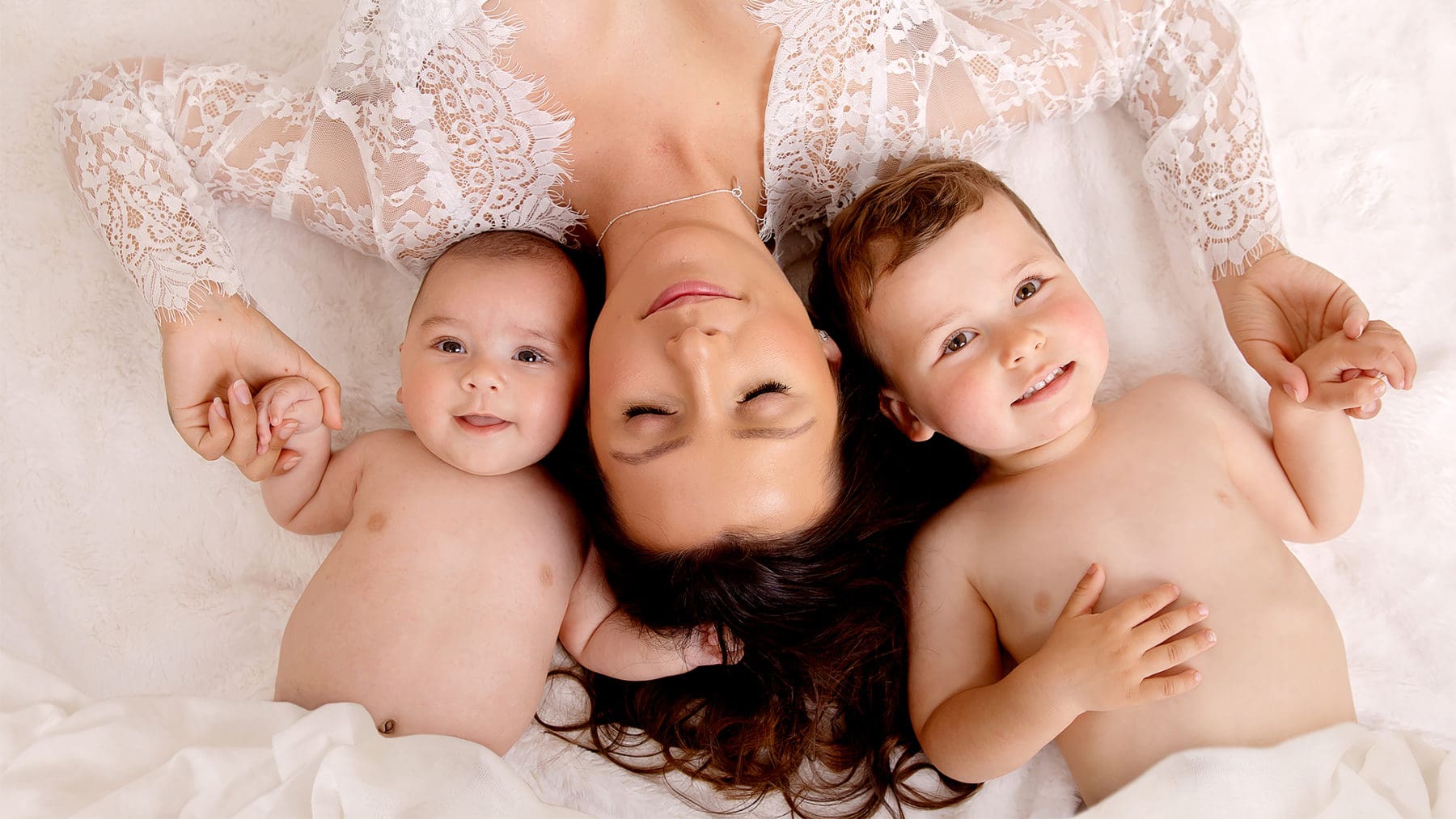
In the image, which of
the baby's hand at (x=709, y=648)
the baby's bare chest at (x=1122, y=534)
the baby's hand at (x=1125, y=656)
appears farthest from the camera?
the baby's hand at (x=709, y=648)

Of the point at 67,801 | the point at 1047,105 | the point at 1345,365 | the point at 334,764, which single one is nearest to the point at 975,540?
the point at 1345,365

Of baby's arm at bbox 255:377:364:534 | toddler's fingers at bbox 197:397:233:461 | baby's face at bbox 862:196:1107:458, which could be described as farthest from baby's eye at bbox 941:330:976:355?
toddler's fingers at bbox 197:397:233:461

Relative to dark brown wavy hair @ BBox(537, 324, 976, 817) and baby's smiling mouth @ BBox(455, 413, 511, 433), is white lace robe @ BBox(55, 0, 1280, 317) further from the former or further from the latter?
dark brown wavy hair @ BBox(537, 324, 976, 817)

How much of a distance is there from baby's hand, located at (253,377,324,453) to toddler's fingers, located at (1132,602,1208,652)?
144cm

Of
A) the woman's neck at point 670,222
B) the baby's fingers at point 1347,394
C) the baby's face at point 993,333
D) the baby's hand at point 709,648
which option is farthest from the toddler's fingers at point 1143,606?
the woman's neck at point 670,222

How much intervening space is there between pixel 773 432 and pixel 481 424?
57 cm

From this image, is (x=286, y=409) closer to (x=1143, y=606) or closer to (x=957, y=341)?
(x=957, y=341)

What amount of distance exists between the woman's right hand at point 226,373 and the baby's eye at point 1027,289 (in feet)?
4.03

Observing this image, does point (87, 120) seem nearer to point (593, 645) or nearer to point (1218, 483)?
point (593, 645)

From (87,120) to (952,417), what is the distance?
164 centimetres

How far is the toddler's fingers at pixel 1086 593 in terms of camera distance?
1.57m

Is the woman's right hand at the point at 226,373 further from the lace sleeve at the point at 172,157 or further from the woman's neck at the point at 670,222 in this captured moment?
the woman's neck at the point at 670,222

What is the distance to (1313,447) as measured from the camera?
1.66 metres

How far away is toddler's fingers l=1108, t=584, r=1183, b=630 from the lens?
1.50 metres
